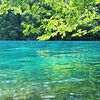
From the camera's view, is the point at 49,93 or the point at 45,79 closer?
the point at 49,93

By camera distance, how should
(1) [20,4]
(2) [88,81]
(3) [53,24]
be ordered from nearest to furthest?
(1) [20,4] < (3) [53,24] < (2) [88,81]

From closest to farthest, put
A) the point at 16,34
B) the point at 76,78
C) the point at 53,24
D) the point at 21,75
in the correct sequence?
the point at 53,24 → the point at 76,78 → the point at 21,75 → the point at 16,34

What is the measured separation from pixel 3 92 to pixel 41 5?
6.49 meters

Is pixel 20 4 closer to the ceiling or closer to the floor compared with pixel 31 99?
closer to the ceiling

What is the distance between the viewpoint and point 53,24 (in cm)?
722

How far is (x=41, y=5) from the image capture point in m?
7.08

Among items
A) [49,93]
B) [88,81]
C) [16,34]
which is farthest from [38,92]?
[16,34]

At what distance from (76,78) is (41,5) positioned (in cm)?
1010

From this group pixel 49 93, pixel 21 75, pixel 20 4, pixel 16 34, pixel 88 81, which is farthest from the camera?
pixel 16 34

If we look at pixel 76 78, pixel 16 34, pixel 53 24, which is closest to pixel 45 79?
pixel 76 78

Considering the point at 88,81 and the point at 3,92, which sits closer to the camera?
the point at 3,92

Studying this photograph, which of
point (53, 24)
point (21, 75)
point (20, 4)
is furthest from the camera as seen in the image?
point (21, 75)

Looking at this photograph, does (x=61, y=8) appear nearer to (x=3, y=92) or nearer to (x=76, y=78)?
(x=3, y=92)

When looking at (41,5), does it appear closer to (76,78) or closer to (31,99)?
(31,99)
